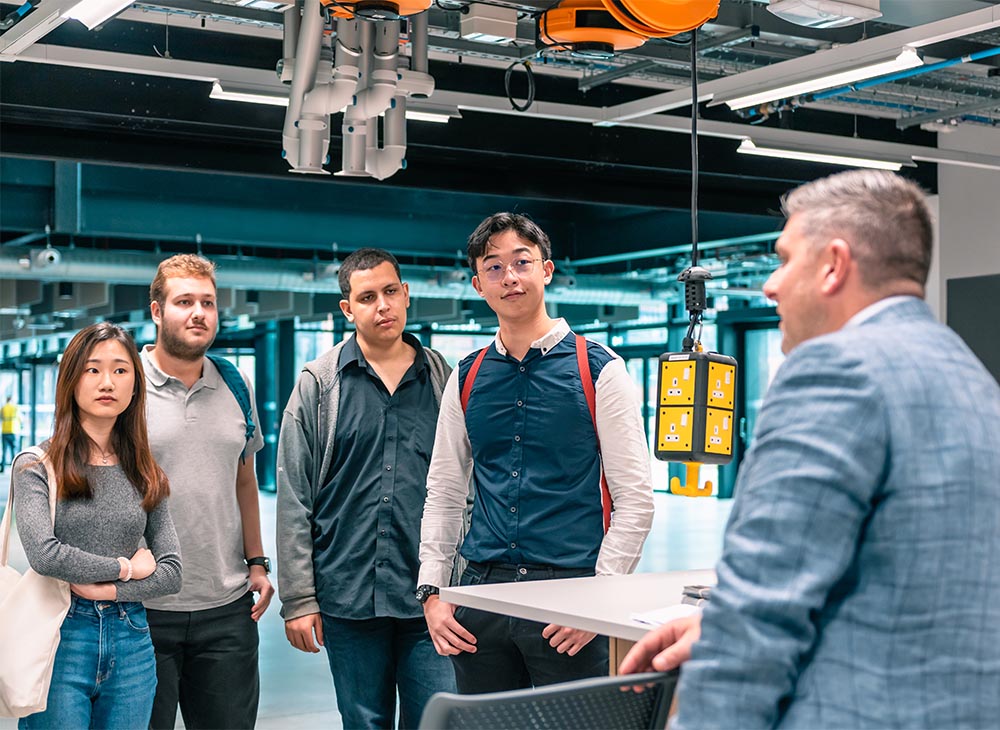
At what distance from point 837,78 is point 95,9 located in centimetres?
268

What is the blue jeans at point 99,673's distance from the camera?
267 centimetres

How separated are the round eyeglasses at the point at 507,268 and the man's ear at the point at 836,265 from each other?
4.65 feet

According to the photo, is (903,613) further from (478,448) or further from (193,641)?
(193,641)

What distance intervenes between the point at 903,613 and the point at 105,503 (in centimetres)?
209

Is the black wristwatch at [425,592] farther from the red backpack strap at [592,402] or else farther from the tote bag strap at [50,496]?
the tote bag strap at [50,496]

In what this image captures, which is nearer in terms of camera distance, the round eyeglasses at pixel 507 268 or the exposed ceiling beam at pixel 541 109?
the round eyeglasses at pixel 507 268

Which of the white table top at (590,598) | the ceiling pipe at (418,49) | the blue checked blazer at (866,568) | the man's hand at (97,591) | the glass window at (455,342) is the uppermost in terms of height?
the ceiling pipe at (418,49)

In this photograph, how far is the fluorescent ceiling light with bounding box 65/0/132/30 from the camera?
3.41 metres

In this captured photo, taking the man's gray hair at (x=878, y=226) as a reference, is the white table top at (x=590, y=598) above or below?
below

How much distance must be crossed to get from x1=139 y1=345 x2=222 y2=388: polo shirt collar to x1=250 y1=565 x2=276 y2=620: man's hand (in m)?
0.49

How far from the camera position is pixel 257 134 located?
18.1 ft

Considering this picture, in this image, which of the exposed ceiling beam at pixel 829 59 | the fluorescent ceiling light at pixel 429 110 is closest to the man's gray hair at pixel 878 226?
the exposed ceiling beam at pixel 829 59

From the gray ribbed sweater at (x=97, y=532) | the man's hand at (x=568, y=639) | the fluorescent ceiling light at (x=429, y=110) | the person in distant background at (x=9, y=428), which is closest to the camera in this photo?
the man's hand at (x=568, y=639)

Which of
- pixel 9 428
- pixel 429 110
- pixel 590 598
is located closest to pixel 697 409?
pixel 590 598
